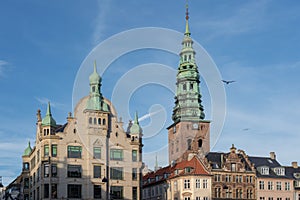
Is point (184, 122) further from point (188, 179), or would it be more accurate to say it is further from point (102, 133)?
point (102, 133)

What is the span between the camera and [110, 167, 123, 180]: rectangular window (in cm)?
10856

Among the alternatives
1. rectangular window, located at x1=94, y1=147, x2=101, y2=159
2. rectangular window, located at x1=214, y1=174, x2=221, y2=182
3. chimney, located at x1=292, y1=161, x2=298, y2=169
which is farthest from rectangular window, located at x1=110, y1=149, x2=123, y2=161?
chimney, located at x1=292, y1=161, x2=298, y2=169

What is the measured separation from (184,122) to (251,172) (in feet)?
102

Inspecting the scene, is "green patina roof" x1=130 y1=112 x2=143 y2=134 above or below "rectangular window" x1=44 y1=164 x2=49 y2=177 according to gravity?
above

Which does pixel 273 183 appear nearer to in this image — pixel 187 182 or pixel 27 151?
pixel 187 182

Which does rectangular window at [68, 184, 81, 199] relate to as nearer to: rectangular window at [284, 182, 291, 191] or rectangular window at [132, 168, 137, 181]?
rectangular window at [132, 168, 137, 181]

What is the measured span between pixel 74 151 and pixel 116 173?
9.19 meters

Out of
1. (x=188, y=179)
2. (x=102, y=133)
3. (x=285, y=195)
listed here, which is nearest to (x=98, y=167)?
(x=102, y=133)

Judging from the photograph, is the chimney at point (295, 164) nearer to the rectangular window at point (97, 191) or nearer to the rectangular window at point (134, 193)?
the rectangular window at point (134, 193)

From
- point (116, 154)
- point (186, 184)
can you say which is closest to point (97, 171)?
point (116, 154)

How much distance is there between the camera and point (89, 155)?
10725 centimetres

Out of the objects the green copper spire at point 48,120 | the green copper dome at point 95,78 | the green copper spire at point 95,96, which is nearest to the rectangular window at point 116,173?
the green copper spire at point 95,96

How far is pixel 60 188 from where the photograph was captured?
104m

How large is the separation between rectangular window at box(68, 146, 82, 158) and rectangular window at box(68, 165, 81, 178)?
6.84ft
